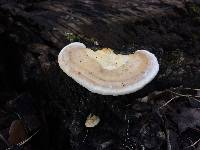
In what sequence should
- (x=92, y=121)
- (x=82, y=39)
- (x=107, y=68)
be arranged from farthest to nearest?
1. (x=82, y=39)
2. (x=92, y=121)
3. (x=107, y=68)

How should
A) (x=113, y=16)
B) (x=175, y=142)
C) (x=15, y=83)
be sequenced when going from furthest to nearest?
(x=15, y=83) < (x=113, y=16) < (x=175, y=142)

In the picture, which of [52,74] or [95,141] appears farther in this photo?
[52,74]

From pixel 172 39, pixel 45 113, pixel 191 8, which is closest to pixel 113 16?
pixel 172 39

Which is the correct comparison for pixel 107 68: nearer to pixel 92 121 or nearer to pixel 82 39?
pixel 92 121

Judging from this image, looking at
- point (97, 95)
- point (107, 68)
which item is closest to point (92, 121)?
point (97, 95)

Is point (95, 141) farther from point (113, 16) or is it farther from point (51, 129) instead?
point (113, 16)

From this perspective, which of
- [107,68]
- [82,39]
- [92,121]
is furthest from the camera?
[82,39]

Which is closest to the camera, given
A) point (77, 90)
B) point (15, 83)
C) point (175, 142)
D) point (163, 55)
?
point (175, 142)
